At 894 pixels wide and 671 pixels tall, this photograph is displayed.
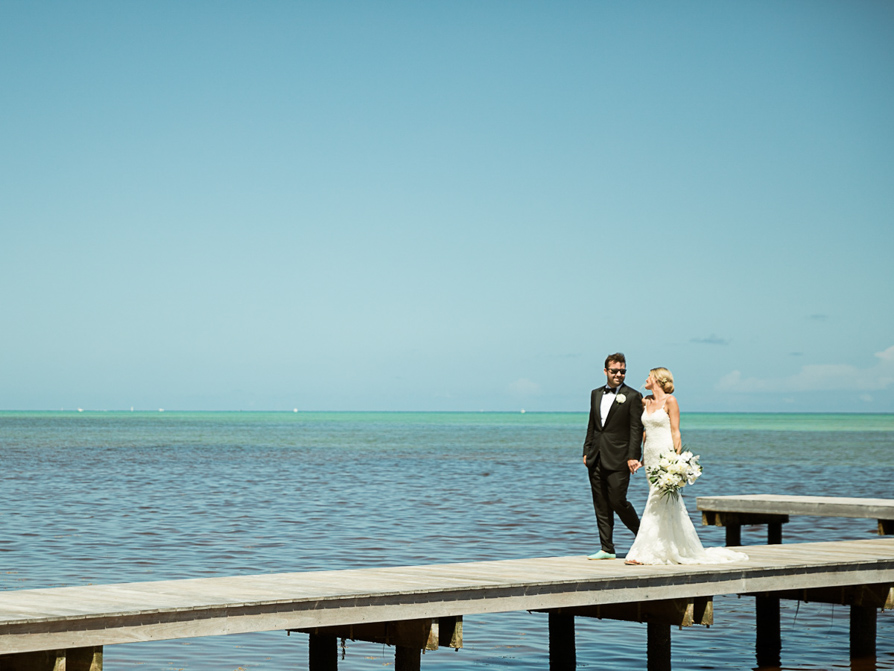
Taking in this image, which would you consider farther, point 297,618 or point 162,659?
point 162,659

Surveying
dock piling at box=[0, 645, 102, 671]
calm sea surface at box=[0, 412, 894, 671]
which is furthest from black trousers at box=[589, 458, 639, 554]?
dock piling at box=[0, 645, 102, 671]

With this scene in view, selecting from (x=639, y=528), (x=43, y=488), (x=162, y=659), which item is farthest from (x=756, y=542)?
(x=43, y=488)

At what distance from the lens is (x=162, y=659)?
12.0m

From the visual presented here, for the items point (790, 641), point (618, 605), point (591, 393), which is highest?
point (591, 393)

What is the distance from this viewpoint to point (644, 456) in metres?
10.8

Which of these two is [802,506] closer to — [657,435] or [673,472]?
[657,435]

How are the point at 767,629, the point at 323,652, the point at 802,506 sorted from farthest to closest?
the point at 802,506, the point at 767,629, the point at 323,652

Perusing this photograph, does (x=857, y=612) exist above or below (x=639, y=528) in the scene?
below

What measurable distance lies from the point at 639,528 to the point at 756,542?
11706 mm

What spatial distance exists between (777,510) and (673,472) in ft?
21.4

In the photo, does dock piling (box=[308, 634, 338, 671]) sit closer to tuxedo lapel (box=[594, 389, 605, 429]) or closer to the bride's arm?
tuxedo lapel (box=[594, 389, 605, 429])

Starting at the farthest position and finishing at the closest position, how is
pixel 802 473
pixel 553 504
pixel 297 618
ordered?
1. pixel 802 473
2. pixel 553 504
3. pixel 297 618

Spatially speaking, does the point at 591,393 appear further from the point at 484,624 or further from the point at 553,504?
the point at 553,504

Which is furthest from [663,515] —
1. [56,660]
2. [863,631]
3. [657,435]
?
[56,660]
